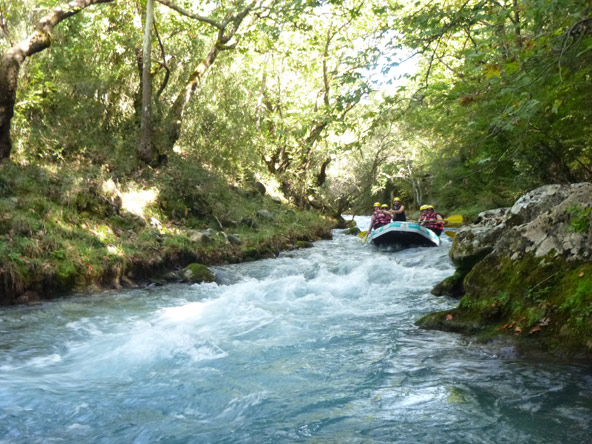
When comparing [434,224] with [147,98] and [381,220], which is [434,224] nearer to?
[381,220]

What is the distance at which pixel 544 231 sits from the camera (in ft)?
17.3

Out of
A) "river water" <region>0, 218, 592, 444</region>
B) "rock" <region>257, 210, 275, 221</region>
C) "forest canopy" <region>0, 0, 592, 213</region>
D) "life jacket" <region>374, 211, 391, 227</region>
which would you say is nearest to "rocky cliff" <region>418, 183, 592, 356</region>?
"river water" <region>0, 218, 592, 444</region>

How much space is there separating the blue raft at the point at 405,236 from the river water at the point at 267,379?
309 inches

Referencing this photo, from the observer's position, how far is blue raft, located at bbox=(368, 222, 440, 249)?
14.9 meters

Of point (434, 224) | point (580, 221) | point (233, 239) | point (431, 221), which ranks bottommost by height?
point (434, 224)

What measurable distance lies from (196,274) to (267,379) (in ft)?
18.7

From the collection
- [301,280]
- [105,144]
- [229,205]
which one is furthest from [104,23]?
[301,280]

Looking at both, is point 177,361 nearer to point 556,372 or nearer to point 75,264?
point 556,372

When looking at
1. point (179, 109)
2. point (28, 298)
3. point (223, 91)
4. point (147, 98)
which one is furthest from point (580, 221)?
point (223, 91)

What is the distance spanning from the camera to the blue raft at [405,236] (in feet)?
49.0

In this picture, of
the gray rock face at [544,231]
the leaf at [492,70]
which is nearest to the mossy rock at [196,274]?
the gray rock face at [544,231]

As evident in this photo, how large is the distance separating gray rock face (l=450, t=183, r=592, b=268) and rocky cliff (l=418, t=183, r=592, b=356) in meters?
0.01

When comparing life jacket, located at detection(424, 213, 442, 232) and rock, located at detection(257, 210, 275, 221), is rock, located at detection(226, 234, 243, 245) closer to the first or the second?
rock, located at detection(257, 210, 275, 221)

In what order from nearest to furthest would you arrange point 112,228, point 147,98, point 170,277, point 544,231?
point 544,231 → point 170,277 → point 112,228 → point 147,98
